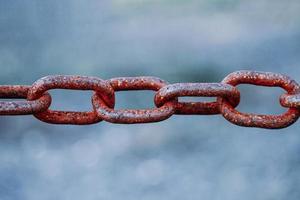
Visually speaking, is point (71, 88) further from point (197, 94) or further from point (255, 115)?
point (255, 115)

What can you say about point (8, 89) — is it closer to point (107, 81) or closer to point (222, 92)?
point (107, 81)

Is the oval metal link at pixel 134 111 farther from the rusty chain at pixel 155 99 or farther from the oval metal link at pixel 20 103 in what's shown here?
the oval metal link at pixel 20 103

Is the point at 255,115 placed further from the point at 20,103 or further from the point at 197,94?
the point at 20,103

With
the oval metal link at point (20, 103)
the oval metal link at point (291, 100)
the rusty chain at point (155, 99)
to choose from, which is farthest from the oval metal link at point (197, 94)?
the oval metal link at point (20, 103)

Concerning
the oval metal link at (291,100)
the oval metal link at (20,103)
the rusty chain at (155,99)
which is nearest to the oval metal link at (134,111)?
the rusty chain at (155,99)

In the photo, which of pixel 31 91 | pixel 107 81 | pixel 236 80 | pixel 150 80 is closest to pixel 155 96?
pixel 150 80

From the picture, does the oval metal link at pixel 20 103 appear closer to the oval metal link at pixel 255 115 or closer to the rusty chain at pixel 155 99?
the rusty chain at pixel 155 99

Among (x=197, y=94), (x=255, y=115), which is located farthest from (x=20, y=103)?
(x=255, y=115)

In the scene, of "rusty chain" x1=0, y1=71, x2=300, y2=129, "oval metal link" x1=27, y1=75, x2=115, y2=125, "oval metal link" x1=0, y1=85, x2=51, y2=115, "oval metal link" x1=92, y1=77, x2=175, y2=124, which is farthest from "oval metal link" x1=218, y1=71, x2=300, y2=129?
"oval metal link" x1=0, y1=85, x2=51, y2=115
